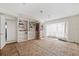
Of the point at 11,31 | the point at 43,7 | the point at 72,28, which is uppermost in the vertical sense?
the point at 43,7

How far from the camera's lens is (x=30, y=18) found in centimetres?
755

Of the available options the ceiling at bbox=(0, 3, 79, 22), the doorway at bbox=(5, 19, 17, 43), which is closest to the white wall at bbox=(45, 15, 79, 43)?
the ceiling at bbox=(0, 3, 79, 22)

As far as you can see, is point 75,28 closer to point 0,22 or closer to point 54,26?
point 54,26

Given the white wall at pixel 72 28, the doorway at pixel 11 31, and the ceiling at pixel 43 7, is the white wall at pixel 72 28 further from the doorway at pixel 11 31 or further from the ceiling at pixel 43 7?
the doorway at pixel 11 31

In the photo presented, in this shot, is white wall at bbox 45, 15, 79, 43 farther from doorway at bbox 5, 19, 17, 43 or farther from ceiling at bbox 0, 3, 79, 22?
doorway at bbox 5, 19, 17, 43

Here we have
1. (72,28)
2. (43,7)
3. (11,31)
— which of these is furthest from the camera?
(72,28)

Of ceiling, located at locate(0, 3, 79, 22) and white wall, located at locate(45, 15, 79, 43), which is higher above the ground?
ceiling, located at locate(0, 3, 79, 22)

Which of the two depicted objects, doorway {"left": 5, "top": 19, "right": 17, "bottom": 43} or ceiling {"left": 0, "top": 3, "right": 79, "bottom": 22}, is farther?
doorway {"left": 5, "top": 19, "right": 17, "bottom": 43}

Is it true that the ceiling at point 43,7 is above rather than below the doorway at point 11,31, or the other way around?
above

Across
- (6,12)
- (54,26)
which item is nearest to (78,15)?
(54,26)

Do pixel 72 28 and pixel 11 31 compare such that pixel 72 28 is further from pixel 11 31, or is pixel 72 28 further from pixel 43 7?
pixel 11 31

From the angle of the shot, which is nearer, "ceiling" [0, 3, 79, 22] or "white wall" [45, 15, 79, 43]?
"ceiling" [0, 3, 79, 22]

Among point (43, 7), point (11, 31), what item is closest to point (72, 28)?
point (43, 7)

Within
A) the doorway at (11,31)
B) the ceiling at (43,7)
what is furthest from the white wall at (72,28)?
the doorway at (11,31)
